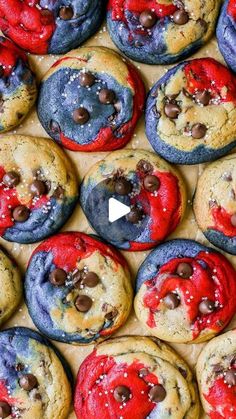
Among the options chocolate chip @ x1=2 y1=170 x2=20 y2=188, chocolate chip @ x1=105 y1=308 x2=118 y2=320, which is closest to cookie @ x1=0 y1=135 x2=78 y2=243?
chocolate chip @ x1=2 y1=170 x2=20 y2=188

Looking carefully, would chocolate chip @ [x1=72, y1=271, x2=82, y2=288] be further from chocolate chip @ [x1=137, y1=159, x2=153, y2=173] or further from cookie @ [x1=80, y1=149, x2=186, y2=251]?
chocolate chip @ [x1=137, y1=159, x2=153, y2=173]

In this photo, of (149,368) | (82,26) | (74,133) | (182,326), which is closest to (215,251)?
(182,326)

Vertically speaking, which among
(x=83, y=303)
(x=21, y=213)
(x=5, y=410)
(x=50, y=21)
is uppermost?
(x=50, y=21)

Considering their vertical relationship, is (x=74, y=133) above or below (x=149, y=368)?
above

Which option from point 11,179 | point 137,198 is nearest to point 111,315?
point 137,198

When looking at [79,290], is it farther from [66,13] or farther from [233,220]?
[66,13]

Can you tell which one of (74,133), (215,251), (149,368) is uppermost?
(74,133)

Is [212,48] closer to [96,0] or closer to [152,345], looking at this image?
[96,0]
